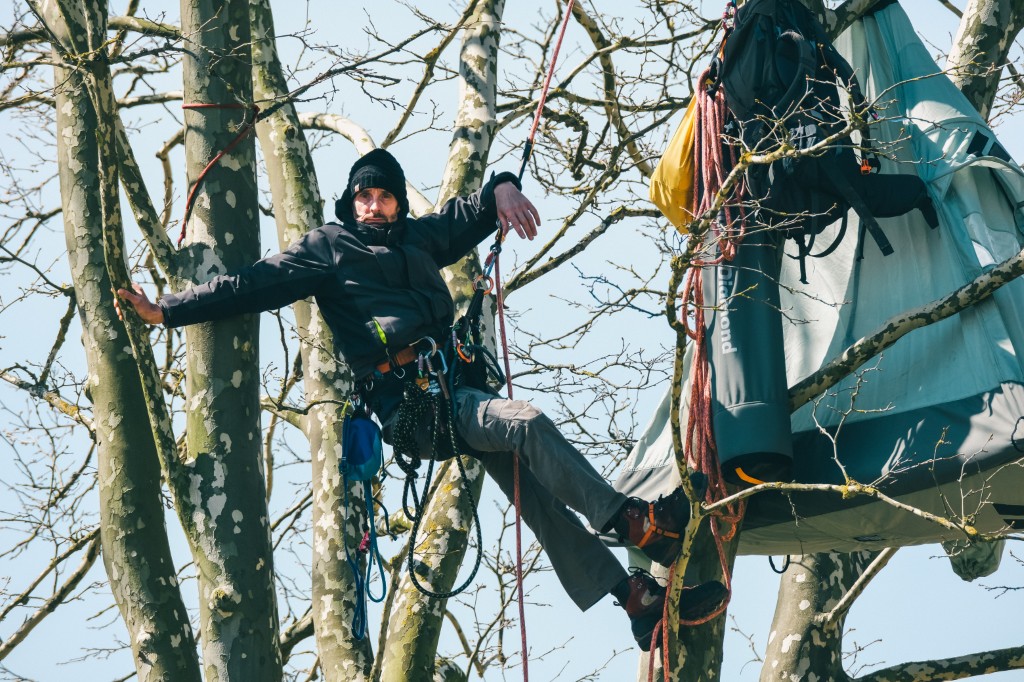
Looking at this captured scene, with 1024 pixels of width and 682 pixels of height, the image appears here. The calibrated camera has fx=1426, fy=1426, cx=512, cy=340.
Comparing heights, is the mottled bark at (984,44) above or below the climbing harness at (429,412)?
above

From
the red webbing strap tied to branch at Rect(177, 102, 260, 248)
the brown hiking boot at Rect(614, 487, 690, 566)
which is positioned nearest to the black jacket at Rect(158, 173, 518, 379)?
the red webbing strap tied to branch at Rect(177, 102, 260, 248)

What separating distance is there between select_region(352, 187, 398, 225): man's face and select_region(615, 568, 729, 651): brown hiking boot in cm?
163

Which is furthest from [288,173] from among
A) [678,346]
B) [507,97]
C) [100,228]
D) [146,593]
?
[678,346]

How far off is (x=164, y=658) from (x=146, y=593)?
0.25 metres

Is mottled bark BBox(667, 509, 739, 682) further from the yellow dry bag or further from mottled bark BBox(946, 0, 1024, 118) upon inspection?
mottled bark BBox(946, 0, 1024, 118)

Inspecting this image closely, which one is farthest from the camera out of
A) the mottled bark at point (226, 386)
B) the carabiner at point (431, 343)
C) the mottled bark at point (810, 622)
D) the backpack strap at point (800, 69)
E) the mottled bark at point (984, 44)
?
the mottled bark at point (984, 44)

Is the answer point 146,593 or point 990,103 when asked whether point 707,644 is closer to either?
point 146,593

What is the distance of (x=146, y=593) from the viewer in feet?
15.9

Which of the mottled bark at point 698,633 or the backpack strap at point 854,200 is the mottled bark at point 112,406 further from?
the backpack strap at point 854,200

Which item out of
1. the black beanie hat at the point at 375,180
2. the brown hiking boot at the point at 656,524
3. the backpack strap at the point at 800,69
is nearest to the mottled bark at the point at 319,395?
the black beanie hat at the point at 375,180

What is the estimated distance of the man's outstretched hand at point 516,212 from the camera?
201 inches

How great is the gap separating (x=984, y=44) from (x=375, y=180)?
133 inches

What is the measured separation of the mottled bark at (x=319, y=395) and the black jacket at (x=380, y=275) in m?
0.36

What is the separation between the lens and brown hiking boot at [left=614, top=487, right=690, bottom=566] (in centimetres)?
483
